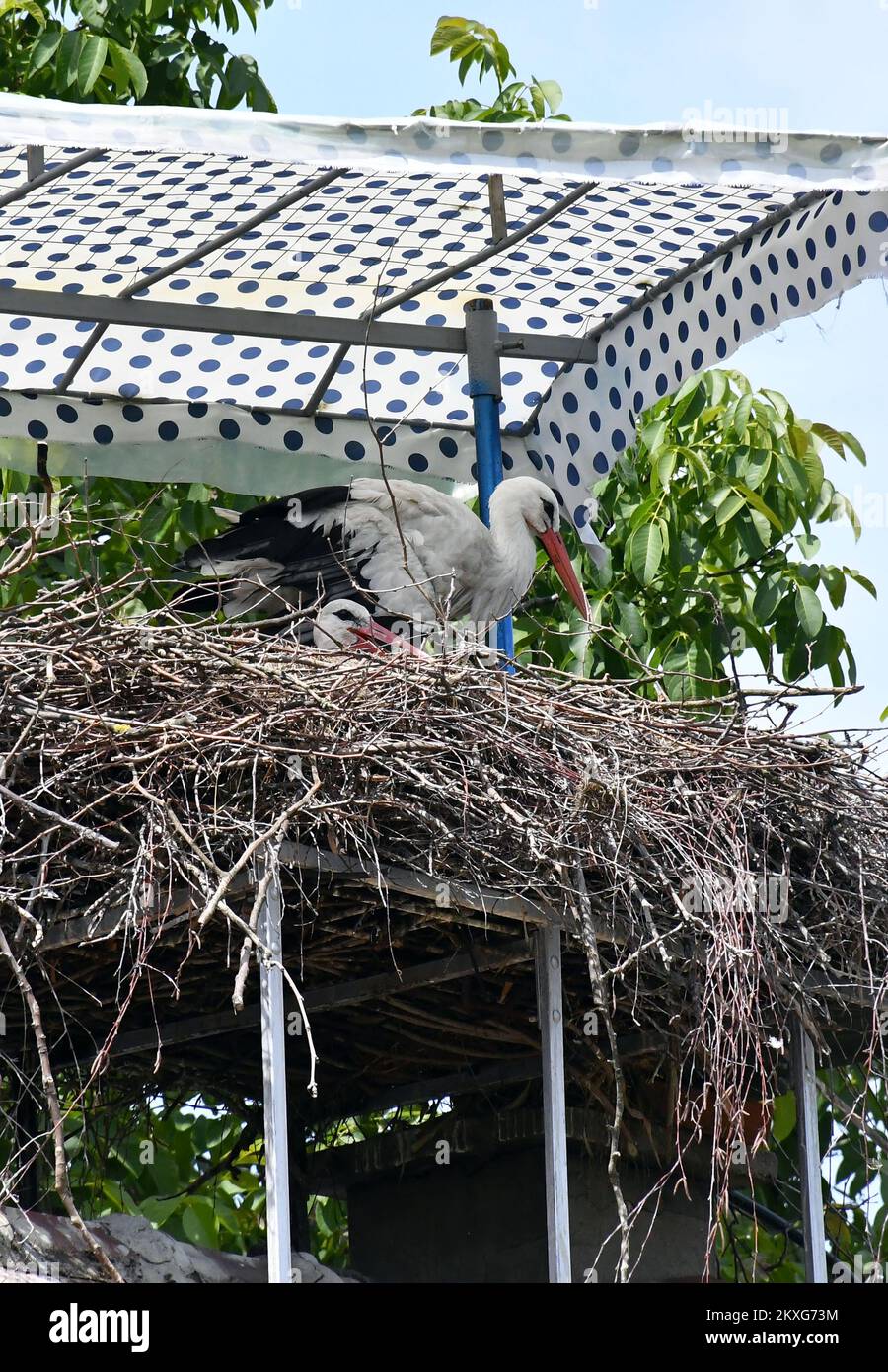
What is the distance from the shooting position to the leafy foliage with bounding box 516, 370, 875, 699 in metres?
9.08

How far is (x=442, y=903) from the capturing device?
18.4ft

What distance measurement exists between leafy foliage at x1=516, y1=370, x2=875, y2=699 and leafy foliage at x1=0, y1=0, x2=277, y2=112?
2.45 m

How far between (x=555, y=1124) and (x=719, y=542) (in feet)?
14.2

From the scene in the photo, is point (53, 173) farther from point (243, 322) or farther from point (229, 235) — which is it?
point (243, 322)

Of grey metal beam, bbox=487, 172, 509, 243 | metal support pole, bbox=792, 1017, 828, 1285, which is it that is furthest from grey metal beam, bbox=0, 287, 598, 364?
metal support pole, bbox=792, 1017, 828, 1285

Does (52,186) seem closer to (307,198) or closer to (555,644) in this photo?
(307,198)

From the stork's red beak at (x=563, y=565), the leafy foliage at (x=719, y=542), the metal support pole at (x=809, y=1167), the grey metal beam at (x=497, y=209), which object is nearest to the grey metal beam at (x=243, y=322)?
the grey metal beam at (x=497, y=209)

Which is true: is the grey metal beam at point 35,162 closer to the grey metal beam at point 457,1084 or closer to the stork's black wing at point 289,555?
the stork's black wing at point 289,555

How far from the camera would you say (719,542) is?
9641mm

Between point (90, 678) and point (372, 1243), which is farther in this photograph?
point (372, 1243)

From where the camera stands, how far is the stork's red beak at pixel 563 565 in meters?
7.94

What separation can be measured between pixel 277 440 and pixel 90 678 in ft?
8.70

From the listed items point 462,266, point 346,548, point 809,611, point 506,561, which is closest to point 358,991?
point 346,548
